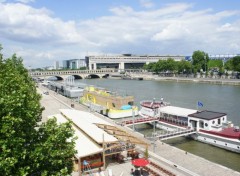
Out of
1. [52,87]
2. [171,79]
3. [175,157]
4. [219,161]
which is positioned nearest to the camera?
[175,157]

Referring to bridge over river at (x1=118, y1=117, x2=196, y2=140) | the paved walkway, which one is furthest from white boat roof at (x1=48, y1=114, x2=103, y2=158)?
bridge over river at (x1=118, y1=117, x2=196, y2=140)

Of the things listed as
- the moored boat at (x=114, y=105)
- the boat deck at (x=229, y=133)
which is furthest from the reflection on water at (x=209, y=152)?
the moored boat at (x=114, y=105)

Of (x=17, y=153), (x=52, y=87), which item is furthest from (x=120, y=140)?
(x=52, y=87)

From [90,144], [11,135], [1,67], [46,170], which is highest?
[1,67]

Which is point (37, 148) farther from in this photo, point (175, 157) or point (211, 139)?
point (211, 139)

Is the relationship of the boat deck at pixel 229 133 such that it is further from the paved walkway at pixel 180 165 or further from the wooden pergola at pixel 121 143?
the wooden pergola at pixel 121 143

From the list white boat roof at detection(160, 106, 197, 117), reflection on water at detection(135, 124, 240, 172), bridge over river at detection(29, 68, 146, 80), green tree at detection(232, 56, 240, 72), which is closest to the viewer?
reflection on water at detection(135, 124, 240, 172)

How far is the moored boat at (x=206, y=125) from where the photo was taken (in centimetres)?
3234

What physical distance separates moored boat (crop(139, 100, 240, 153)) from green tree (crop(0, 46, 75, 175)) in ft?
74.9

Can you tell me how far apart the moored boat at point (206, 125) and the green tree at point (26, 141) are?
22.8m

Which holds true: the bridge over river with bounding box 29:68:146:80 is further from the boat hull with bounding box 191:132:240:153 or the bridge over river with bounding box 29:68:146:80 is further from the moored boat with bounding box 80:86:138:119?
the boat hull with bounding box 191:132:240:153

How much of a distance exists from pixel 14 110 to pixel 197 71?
474ft

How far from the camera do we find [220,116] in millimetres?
36188

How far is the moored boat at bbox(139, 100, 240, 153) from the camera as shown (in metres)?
32.3
